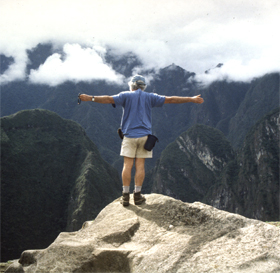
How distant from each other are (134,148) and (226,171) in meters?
137

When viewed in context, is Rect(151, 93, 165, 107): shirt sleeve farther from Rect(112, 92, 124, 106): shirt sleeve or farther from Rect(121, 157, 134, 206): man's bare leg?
Rect(121, 157, 134, 206): man's bare leg

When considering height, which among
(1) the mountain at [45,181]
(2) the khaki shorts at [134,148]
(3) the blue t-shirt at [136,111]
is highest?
(3) the blue t-shirt at [136,111]

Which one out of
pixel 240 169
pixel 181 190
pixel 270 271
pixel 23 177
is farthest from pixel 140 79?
pixel 181 190

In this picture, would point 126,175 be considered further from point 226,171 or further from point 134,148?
point 226,171

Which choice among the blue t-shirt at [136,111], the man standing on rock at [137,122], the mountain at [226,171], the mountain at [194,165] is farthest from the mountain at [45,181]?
the blue t-shirt at [136,111]

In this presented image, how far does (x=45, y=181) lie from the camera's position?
114250 millimetres

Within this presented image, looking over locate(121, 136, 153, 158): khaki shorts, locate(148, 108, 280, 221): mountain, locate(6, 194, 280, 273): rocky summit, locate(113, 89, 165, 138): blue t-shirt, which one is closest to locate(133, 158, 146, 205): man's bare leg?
locate(121, 136, 153, 158): khaki shorts

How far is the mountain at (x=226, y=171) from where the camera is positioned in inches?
4560

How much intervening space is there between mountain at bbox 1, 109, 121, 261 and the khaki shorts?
302ft

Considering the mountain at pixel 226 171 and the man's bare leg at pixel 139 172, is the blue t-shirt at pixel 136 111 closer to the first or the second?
the man's bare leg at pixel 139 172

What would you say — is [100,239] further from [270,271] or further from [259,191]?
[259,191]

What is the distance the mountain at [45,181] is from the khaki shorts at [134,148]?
302 ft

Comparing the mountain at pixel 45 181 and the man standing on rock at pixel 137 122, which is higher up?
the man standing on rock at pixel 137 122

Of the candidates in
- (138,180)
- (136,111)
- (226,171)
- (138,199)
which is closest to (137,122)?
(136,111)
